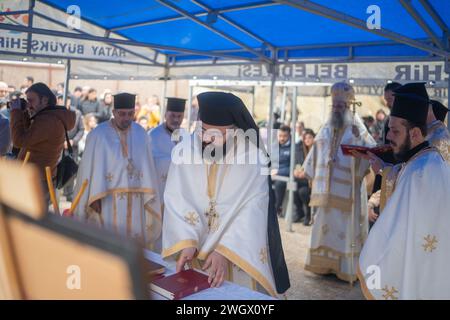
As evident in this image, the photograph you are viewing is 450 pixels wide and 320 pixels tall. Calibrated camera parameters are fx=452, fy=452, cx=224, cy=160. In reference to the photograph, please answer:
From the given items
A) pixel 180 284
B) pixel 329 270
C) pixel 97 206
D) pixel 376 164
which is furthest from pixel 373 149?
pixel 180 284

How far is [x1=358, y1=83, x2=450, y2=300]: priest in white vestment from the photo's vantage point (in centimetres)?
241

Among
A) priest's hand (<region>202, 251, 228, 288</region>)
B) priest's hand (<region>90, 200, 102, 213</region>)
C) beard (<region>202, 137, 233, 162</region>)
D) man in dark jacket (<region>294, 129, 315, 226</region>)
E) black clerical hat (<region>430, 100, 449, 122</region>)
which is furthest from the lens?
man in dark jacket (<region>294, 129, 315, 226</region>)

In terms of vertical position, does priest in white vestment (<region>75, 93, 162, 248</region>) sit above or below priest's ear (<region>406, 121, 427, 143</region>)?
below

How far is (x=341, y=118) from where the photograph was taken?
224 inches

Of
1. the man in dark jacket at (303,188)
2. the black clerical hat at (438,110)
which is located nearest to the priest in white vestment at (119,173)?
the black clerical hat at (438,110)

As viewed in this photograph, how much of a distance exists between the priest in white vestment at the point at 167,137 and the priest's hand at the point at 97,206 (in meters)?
0.84

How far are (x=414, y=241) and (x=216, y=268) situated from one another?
3.58 feet

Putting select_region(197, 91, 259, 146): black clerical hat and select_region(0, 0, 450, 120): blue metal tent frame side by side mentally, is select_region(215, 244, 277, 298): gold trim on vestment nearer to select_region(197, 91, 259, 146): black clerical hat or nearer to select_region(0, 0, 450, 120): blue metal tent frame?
select_region(197, 91, 259, 146): black clerical hat

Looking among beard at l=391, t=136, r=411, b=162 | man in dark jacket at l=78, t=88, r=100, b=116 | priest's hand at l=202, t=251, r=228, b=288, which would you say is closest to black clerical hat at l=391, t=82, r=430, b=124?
beard at l=391, t=136, r=411, b=162

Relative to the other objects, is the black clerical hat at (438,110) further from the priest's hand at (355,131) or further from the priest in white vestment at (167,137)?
the priest in white vestment at (167,137)

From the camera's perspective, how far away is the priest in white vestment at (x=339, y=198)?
562 cm

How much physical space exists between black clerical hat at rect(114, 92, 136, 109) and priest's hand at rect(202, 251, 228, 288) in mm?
2715

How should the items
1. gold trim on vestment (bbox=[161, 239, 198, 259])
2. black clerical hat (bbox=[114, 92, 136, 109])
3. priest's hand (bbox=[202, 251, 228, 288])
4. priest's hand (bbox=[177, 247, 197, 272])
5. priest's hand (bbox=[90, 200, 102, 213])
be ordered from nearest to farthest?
priest's hand (bbox=[202, 251, 228, 288]) → priest's hand (bbox=[177, 247, 197, 272]) → gold trim on vestment (bbox=[161, 239, 198, 259]) → priest's hand (bbox=[90, 200, 102, 213]) → black clerical hat (bbox=[114, 92, 136, 109])
